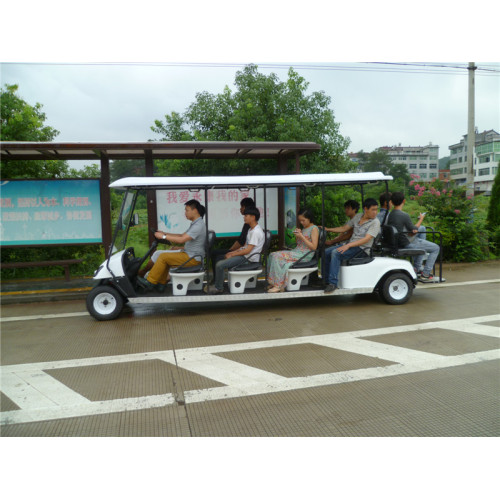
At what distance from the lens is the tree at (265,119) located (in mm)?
13297

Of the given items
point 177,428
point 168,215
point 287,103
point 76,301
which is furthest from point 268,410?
point 287,103

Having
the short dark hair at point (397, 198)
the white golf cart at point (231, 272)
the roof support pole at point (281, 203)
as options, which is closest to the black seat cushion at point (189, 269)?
the white golf cart at point (231, 272)

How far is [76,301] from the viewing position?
8195mm

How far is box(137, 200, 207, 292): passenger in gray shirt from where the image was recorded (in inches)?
266

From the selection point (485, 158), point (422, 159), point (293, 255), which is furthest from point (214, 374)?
point (422, 159)

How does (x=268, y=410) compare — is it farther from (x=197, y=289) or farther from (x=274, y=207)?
(x=274, y=207)

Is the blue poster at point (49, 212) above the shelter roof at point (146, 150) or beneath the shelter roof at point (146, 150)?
beneath

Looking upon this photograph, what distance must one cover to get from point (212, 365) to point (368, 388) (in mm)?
1639

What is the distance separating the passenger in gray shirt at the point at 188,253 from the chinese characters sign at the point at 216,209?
8.70ft

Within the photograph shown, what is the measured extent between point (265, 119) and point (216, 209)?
4.92 m

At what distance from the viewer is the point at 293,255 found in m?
6.98

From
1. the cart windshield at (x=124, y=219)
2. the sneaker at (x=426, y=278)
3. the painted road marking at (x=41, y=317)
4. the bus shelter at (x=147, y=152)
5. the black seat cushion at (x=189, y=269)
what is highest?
the bus shelter at (x=147, y=152)

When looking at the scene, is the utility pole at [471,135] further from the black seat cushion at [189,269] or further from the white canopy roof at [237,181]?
the black seat cushion at [189,269]

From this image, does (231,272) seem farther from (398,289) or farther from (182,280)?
(398,289)
